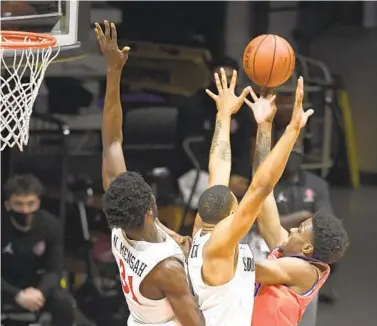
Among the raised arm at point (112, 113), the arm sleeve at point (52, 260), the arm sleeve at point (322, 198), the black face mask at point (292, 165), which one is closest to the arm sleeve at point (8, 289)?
the arm sleeve at point (52, 260)

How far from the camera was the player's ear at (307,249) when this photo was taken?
271 cm

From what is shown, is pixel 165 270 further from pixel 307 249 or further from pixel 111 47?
pixel 111 47

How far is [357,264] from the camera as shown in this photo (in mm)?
5402

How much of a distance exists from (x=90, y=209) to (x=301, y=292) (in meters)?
2.69

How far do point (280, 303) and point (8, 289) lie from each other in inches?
91.7

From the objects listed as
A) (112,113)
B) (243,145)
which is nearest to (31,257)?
(243,145)

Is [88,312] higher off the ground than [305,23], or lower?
lower

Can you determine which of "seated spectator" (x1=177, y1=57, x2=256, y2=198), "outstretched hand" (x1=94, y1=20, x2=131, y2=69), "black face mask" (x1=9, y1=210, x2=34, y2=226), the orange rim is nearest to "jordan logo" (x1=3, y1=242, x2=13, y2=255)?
"black face mask" (x1=9, y1=210, x2=34, y2=226)

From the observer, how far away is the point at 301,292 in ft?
8.85

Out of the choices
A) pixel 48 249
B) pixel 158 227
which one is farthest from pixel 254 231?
pixel 158 227

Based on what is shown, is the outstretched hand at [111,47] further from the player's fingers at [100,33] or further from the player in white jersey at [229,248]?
the player in white jersey at [229,248]

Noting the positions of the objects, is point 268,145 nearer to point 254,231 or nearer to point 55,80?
point 254,231

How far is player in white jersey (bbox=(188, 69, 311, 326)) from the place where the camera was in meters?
2.43

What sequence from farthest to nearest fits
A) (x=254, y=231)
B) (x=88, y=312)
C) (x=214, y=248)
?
(x=88, y=312)
(x=254, y=231)
(x=214, y=248)
